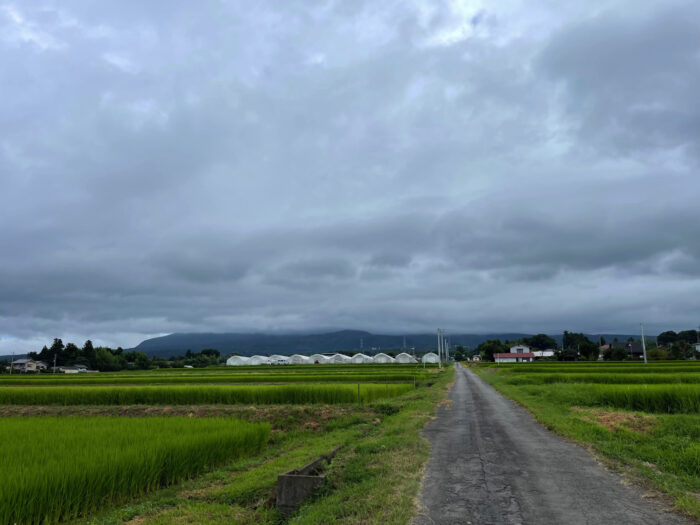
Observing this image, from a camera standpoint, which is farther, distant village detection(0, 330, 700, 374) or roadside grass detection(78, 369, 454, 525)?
distant village detection(0, 330, 700, 374)

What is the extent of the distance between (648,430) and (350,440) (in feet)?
32.1

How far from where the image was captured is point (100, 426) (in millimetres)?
15172

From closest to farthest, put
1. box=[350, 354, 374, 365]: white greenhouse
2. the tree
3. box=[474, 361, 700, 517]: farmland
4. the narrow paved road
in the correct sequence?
the narrow paved road < box=[474, 361, 700, 517]: farmland < box=[350, 354, 374, 365]: white greenhouse < the tree

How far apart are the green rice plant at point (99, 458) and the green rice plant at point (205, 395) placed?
36.8 ft

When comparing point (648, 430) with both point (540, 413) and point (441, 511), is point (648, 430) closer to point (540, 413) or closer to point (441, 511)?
point (540, 413)

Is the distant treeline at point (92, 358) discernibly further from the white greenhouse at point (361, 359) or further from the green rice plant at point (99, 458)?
the green rice plant at point (99, 458)

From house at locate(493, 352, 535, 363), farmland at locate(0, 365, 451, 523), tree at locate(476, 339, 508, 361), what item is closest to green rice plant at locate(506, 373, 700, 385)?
farmland at locate(0, 365, 451, 523)

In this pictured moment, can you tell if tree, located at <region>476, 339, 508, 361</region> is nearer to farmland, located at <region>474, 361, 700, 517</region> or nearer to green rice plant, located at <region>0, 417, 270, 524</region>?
farmland, located at <region>474, 361, 700, 517</region>

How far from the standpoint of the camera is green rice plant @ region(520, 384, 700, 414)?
20141 millimetres

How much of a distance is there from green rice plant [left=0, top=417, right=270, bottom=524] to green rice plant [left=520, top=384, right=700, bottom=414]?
16616mm

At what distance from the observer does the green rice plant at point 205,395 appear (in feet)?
89.7

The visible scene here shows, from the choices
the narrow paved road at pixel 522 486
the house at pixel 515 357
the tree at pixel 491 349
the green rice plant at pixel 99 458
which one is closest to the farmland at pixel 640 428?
the narrow paved road at pixel 522 486

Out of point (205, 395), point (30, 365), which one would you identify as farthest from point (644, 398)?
point (30, 365)

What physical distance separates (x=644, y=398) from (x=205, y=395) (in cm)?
2477
